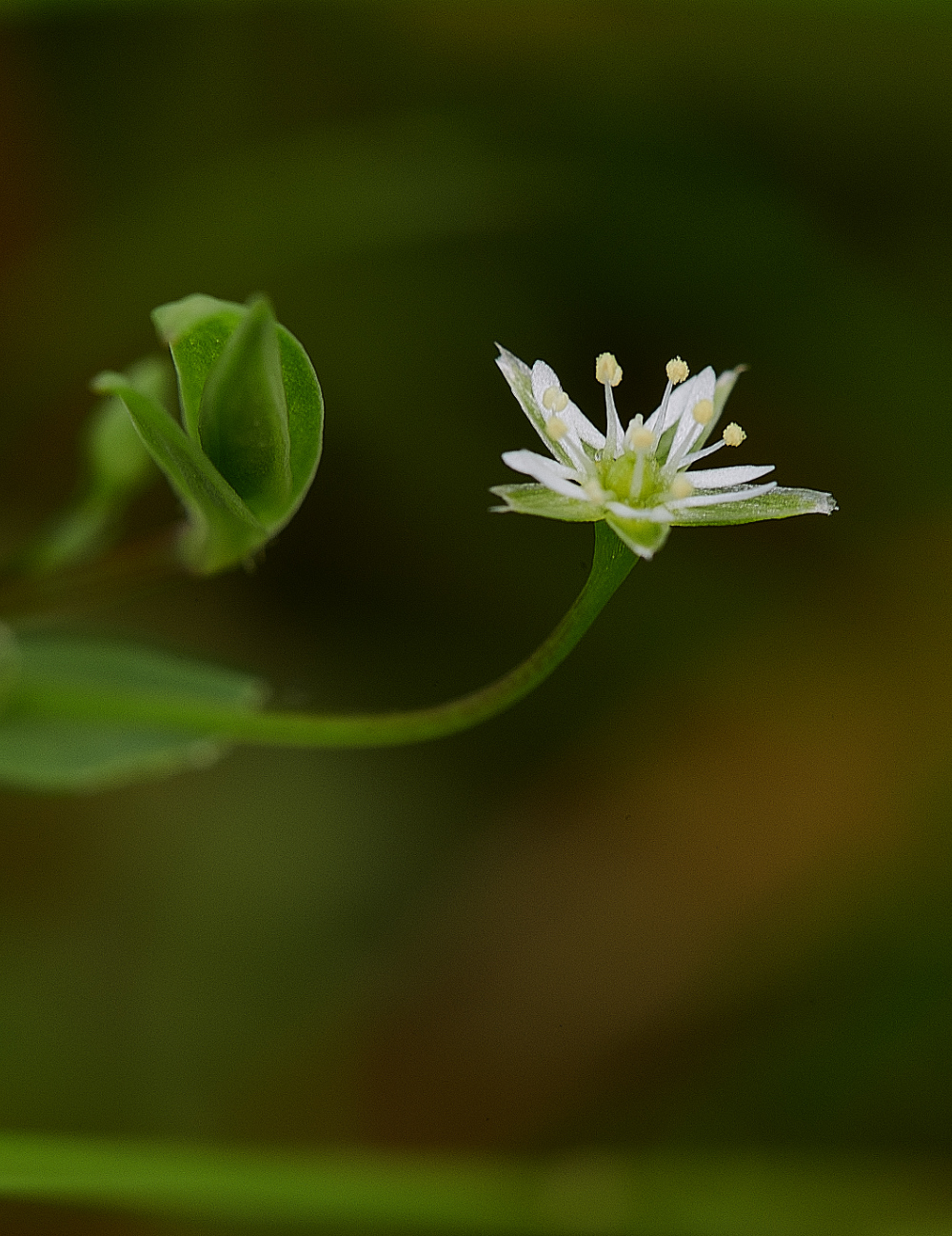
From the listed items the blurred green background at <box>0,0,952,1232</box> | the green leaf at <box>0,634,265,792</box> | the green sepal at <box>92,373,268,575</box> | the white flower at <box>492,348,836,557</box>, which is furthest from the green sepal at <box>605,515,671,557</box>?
A: the blurred green background at <box>0,0,952,1232</box>

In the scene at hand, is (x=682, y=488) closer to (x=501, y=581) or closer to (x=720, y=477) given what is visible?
(x=720, y=477)

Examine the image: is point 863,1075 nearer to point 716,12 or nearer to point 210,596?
point 210,596

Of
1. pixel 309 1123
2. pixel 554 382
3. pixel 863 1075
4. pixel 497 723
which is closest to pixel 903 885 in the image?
pixel 863 1075

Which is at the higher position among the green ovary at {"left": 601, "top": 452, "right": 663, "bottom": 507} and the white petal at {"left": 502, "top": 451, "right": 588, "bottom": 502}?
the green ovary at {"left": 601, "top": 452, "right": 663, "bottom": 507}

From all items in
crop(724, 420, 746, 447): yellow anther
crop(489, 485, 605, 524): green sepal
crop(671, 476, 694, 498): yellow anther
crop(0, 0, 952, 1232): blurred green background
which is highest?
crop(0, 0, 952, 1232): blurred green background

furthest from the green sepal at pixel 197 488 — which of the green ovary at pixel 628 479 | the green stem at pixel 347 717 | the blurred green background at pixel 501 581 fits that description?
the blurred green background at pixel 501 581

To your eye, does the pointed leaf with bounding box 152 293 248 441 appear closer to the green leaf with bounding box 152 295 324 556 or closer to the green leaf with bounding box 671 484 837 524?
the green leaf with bounding box 152 295 324 556

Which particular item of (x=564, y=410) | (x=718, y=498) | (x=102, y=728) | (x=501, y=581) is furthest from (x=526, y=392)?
(x=501, y=581)
